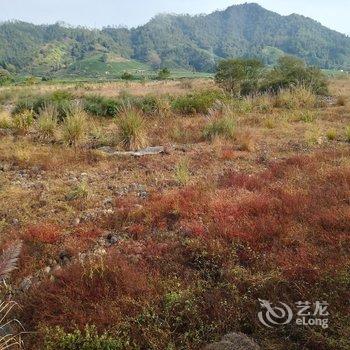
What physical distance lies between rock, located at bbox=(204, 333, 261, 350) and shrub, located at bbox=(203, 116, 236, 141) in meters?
7.56

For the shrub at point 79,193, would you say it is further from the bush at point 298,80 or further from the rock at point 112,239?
the bush at point 298,80

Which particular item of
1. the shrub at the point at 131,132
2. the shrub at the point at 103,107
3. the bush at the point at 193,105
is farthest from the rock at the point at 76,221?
the bush at the point at 193,105

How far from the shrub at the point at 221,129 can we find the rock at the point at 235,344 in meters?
7.56

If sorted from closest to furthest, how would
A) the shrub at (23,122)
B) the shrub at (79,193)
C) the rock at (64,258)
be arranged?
1. the rock at (64,258)
2. the shrub at (79,193)
3. the shrub at (23,122)

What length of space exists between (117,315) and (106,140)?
719cm

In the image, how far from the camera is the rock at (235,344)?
281 cm

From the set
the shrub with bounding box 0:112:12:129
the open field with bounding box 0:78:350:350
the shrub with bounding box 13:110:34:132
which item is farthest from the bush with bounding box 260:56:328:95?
the shrub with bounding box 0:112:12:129

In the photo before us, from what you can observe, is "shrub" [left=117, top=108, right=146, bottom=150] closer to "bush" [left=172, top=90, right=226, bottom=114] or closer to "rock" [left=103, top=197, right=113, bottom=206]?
"rock" [left=103, top=197, right=113, bottom=206]

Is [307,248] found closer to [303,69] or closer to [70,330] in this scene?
[70,330]

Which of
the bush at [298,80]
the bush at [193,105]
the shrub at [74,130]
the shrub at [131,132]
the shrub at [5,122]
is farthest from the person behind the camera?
the bush at [298,80]

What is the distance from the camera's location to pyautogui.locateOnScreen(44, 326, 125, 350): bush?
9.86 feet

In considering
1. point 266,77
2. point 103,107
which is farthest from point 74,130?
point 266,77

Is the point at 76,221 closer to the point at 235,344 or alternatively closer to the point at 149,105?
the point at 235,344

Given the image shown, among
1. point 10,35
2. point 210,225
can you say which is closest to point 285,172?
point 210,225
